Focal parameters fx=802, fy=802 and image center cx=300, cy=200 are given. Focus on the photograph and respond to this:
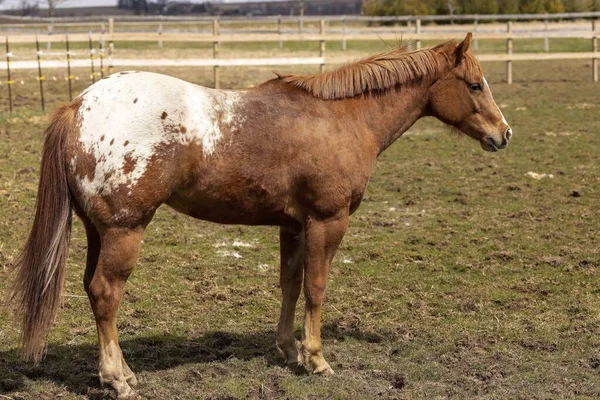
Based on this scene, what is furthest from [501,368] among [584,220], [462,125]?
[584,220]

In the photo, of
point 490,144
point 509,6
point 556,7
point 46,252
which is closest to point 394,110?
point 490,144

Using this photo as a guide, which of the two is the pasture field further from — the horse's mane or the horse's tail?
the horse's mane

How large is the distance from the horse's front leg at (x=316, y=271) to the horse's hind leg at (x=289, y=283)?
197mm

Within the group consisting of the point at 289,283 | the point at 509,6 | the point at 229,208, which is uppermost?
the point at 509,6

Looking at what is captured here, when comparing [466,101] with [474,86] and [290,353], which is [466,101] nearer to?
[474,86]

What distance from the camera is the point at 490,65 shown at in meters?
27.4

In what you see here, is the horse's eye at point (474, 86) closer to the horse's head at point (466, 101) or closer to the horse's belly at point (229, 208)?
the horse's head at point (466, 101)

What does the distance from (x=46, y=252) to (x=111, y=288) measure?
0.45 metres

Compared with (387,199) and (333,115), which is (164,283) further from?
(387,199)

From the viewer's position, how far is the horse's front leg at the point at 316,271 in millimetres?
4719

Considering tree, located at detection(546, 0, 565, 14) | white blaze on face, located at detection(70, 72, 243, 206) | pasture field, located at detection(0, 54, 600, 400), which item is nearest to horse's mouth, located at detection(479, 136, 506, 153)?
pasture field, located at detection(0, 54, 600, 400)

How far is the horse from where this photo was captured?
423 centimetres

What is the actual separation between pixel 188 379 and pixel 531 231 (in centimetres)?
452

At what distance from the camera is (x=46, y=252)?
4.38 metres
